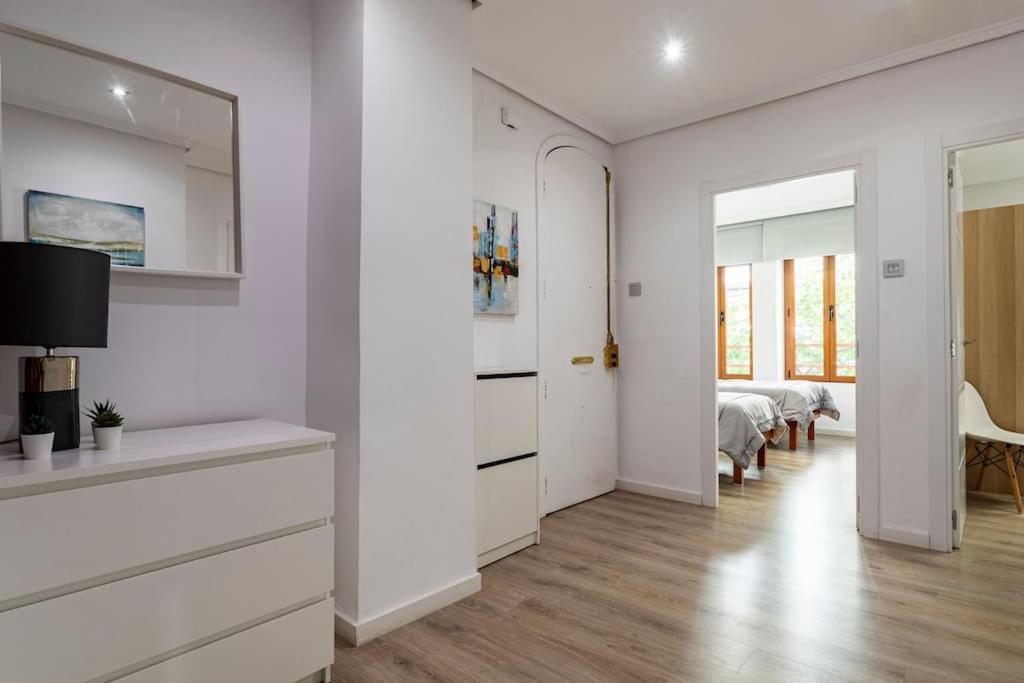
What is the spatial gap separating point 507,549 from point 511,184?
2.10 meters

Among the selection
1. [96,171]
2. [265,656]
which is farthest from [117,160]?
[265,656]

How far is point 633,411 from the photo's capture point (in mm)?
4105

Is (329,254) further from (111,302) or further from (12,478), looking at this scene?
(12,478)

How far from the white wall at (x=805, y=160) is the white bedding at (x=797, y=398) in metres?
2.18

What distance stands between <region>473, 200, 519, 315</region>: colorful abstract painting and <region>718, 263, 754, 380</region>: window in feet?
16.7

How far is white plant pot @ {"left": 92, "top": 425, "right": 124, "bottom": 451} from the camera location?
146 cm

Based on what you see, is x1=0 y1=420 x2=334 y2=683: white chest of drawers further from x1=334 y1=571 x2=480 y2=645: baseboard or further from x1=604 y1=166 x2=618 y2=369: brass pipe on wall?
x1=604 y1=166 x2=618 y2=369: brass pipe on wall

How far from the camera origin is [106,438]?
1.46 metres

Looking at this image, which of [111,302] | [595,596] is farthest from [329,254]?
[595,596]

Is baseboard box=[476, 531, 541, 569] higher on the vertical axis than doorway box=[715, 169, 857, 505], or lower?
lower

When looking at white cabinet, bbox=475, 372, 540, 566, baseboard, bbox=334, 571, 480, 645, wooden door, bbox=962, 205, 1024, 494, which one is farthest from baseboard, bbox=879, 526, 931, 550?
baseboard, bbox=334, 571, 480, 645

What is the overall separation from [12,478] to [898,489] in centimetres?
375

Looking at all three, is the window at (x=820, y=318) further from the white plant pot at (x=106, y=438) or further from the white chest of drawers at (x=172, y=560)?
the white plant pot at (x=106, y=438)

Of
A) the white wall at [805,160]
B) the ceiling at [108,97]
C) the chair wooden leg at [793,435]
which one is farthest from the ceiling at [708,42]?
the chair wooden leg at [793,435]
